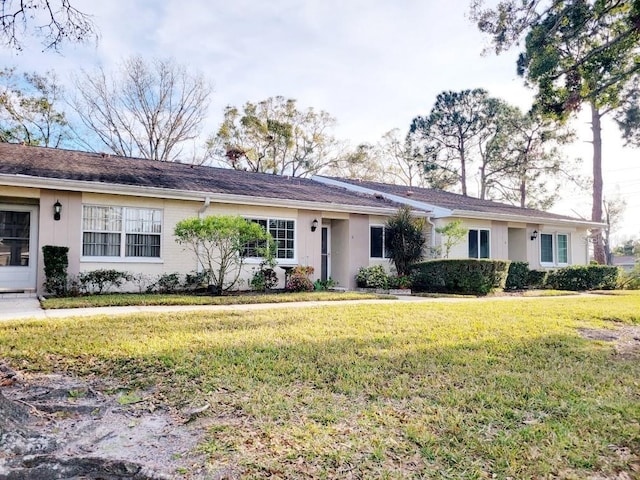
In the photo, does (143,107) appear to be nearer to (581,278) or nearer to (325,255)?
(325,255)

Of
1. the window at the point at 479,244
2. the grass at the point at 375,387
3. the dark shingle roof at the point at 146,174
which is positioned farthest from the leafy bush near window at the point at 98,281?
the window at the point at 479,244

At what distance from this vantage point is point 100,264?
36.6 feet

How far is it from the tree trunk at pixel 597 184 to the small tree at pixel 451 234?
12013 mm

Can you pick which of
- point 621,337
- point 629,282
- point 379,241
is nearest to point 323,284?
point 379,241

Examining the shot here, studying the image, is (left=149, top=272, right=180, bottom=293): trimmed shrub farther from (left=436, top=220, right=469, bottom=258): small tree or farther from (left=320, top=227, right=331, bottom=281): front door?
(left=436, top=220, right=469, bottom=258): small tree

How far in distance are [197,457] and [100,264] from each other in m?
9.69

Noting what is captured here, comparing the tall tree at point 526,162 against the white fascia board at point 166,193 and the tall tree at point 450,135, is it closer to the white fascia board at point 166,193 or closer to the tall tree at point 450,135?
the tall tree at point 450,135

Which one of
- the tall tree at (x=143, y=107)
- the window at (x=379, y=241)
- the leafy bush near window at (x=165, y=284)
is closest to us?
the leafy bush near window at (x=165, y=284)

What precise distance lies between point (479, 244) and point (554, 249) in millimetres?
4760

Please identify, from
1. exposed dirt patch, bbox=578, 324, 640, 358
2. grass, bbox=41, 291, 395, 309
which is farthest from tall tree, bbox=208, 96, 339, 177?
exposed dirt patch, bbox=578, 324, 640, 358

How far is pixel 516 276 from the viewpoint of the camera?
52.5ft

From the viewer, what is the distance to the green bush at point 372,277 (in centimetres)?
1426

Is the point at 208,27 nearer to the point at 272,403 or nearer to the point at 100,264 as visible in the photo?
the point at 100,264

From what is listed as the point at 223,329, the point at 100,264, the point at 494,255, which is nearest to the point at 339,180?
the point at 494,255
